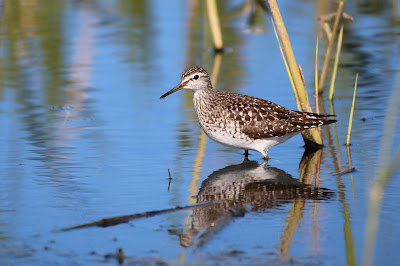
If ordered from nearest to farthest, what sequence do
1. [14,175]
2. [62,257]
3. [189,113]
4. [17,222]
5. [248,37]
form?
[62,257] → [17,222] → [14,175] → [189,113] → [248,37]

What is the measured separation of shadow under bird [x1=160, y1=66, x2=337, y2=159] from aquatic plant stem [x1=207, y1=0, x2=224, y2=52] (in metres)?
5.27

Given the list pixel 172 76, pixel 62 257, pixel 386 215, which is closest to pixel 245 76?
pixel 172 76

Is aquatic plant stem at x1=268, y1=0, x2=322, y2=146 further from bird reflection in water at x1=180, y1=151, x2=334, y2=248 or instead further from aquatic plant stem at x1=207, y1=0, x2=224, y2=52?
aquatic plant stem at x1=207, y1=0, x2=224, y2=52

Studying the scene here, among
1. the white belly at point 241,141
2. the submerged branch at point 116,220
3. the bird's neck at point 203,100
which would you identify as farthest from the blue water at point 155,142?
the bird's neck at point 203,100

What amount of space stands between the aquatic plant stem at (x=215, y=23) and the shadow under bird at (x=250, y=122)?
5.27 meters

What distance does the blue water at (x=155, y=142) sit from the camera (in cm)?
650

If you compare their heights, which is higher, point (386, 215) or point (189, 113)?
point (189, 113)

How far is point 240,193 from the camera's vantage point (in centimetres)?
813

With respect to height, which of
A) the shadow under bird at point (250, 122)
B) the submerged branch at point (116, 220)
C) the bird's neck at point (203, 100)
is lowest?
the submerged branch at point (116, 220)

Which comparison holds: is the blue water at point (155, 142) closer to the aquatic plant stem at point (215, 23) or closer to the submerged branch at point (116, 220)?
the submerged branch at point (116, 220)

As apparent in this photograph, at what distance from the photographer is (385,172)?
4.62 metres

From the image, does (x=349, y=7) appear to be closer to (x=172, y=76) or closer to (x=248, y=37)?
(x=248, y=37)

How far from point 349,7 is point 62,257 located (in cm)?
1688

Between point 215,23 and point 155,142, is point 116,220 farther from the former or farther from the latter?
point 215,23
